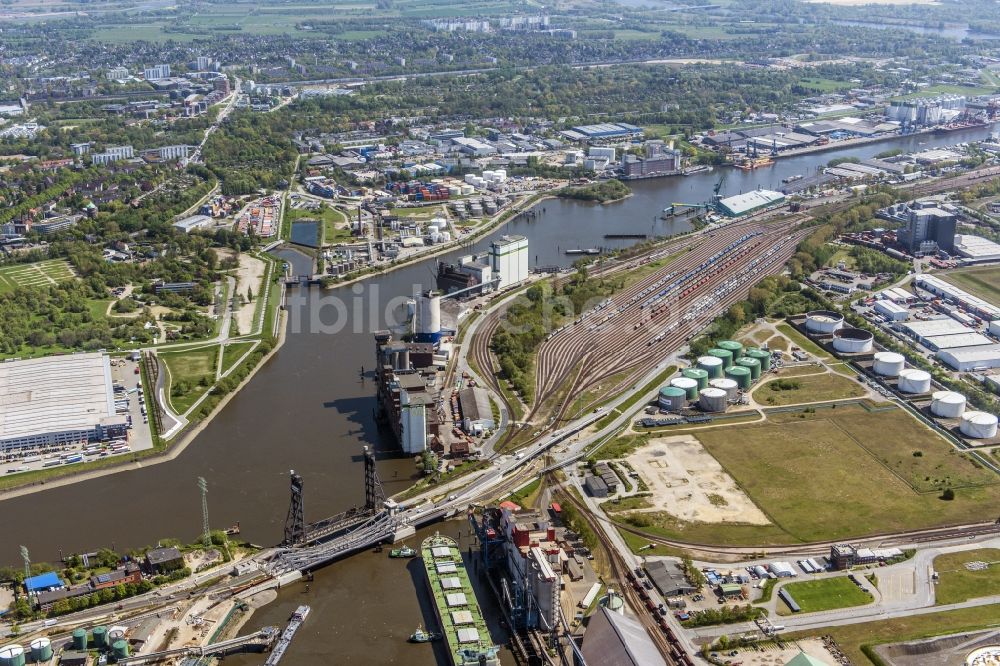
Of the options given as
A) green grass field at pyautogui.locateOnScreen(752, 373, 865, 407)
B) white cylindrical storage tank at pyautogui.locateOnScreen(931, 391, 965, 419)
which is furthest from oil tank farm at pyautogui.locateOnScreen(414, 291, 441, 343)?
white cylindrical storage tank at pyautogui.locateOnScreen(931, 391, 965, 419)

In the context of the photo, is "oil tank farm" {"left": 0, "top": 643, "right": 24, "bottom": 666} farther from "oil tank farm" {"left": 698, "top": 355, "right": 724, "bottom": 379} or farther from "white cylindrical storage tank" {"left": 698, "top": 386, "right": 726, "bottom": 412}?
"oil tank farm" {"left": 698, "top": 355, "right": 724, "bottom": 379}

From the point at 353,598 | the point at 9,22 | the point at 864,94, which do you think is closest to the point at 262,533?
the point at 353,598

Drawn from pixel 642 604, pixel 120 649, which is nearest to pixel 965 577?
pixel 642 604

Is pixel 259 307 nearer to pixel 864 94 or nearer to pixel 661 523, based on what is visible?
pixel 661 523

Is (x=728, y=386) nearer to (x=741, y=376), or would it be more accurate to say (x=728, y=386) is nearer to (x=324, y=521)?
(x=741, y=376)

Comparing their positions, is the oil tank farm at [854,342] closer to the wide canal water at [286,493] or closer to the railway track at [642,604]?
the railway track at [642,604]

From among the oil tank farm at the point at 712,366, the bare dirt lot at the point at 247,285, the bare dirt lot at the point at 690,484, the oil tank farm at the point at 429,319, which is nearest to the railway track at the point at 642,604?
the bare dirt lot at the point at 690,484
